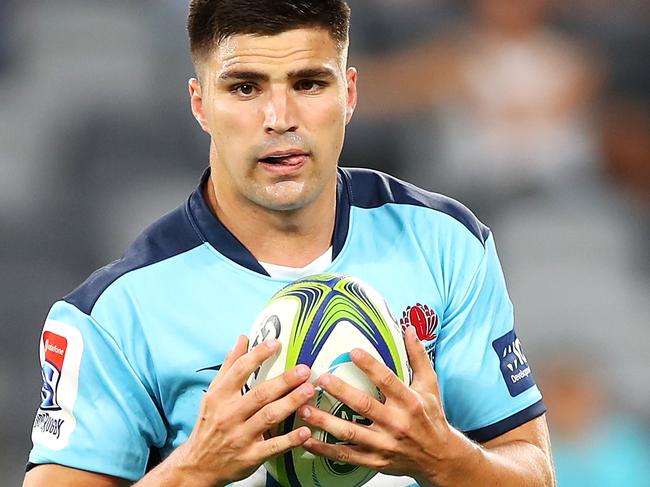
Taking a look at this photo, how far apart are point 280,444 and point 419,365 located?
1.17ft

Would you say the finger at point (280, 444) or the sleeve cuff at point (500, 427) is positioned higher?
the finger at point (280, 444)

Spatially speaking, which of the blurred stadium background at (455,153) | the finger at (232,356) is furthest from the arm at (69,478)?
the blurred stadium background at (455,153)

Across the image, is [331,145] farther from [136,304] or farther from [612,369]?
[612,369]

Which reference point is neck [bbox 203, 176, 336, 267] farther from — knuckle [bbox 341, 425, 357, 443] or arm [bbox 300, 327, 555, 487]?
knuckle [bbox 341, 425, 357, 443]

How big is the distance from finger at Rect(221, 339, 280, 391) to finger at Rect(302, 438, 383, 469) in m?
0.19

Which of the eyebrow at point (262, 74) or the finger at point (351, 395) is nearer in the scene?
the finger at point (351, 395)

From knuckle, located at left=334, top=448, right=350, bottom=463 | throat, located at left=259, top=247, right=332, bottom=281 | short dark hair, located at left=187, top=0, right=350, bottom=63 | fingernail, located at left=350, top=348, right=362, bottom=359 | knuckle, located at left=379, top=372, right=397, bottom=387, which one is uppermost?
short dark hair, located at left=187, top=0, right=350, bottom=63

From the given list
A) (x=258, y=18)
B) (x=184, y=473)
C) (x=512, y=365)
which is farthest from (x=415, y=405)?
(x=258, y=18)

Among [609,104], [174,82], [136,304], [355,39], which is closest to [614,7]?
[609,104]

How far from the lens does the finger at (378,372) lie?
88.0 inches

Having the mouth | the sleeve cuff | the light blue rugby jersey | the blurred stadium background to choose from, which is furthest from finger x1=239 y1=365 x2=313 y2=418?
the blurred stadium background

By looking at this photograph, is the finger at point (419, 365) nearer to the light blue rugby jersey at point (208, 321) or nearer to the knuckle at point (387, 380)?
the knuckle at point (387, 380)

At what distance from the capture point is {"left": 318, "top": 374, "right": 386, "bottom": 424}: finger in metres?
2.22

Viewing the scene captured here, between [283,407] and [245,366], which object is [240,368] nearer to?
[245,366]
